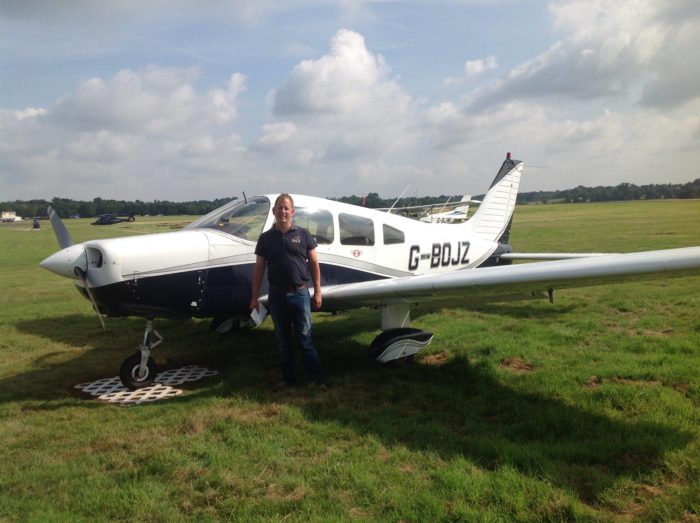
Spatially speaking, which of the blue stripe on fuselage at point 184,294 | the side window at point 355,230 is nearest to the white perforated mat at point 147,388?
the blue stripe on fuselage at point 184,294

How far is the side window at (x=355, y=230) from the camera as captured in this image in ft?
21.4

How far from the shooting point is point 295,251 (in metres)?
4.97

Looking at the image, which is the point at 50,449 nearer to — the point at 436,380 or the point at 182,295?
the point at 182,295

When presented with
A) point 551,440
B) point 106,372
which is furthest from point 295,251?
point 106,372

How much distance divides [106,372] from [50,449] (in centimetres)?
252

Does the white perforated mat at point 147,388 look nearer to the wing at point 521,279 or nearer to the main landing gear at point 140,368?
the main landing gear at point 140,368

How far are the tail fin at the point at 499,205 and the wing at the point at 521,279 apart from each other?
3776 millimetres

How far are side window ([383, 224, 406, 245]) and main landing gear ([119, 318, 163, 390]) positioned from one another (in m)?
3.23

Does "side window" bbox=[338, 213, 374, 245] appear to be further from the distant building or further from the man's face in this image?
the distant building

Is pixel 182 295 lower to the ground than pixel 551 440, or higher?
higher

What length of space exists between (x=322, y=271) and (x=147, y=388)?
243 centimetres

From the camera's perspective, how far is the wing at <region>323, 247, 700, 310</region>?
3518 mm

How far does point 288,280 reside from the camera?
4.95 m

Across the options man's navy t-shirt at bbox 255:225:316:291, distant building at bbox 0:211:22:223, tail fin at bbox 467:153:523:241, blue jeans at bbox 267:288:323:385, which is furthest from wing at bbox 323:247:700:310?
distant building at bbox 0:211:22:223
